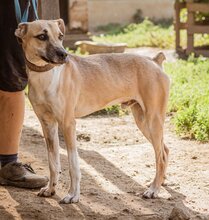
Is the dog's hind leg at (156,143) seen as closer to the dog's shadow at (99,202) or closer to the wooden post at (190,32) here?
the dog's shadow at (99,202)

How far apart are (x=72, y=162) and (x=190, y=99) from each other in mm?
3559

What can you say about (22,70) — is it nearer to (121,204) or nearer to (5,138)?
(5,138)

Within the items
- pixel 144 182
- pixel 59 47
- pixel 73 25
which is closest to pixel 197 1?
pixel 73 25

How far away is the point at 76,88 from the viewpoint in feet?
16.0

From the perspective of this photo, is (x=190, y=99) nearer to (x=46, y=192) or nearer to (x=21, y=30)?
(x=46, y=192)

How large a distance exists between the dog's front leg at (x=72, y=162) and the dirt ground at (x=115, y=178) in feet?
0.22

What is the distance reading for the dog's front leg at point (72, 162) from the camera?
15.6 feet

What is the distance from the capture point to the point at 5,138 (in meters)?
5.22

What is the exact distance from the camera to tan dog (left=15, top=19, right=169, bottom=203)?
4551 millimetres

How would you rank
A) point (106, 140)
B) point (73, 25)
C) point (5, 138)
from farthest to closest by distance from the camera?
point (73, 25) → point (106, 140) → point (5, 138)

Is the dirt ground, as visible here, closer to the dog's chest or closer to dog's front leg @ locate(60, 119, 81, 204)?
dog's front leg @ locate(60, 119, 81, 204)

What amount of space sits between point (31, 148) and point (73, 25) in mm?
7413

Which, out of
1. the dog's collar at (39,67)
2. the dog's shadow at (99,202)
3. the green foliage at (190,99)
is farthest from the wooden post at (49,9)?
the dog's collar at (39,67)

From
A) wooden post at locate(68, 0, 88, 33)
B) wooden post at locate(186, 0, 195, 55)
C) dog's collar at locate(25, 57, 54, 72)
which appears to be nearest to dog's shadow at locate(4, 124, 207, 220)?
dog's collar at locate(25, 57, 54, 72)
